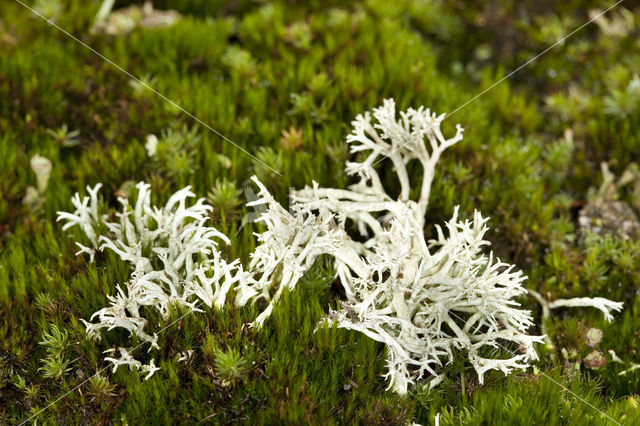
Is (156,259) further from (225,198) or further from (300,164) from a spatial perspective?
(300,164)

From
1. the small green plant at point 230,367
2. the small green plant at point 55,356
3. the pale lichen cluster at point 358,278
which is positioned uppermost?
the pale lichen cluster at point 358,278

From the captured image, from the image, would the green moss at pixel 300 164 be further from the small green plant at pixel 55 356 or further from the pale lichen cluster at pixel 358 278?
the pale lichen cluster at pixel 358 278

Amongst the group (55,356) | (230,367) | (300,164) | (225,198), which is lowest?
(55,356)

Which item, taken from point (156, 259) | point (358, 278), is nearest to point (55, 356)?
point (156, 259)

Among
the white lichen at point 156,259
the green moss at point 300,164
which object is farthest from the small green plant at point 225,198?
the white lichen at point 156,259

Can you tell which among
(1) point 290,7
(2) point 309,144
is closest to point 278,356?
(2) point 309,144

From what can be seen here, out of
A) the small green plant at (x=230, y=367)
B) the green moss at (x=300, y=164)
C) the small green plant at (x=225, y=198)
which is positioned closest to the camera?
the small green plant at (x=230, y=367)

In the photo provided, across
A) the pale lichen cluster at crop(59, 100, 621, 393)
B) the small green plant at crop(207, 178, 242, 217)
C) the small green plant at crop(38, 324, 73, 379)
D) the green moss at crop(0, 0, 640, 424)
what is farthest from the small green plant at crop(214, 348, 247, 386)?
the small green plant at crop(207, 178, 242, 217)

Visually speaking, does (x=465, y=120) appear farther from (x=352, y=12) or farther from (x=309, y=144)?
(x=352, y=12)
